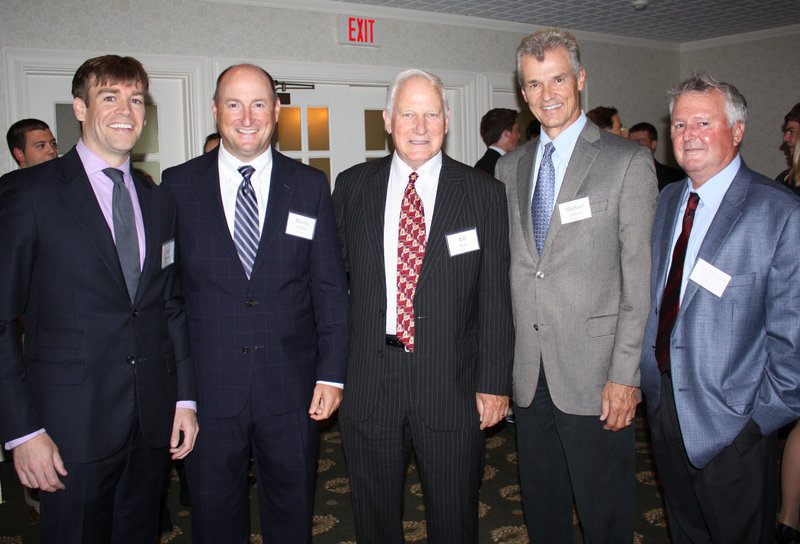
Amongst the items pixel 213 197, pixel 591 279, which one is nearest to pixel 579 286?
pixel 591 279

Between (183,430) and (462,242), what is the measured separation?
Answer: 1074 millimetres

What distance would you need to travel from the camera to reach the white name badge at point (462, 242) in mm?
1971

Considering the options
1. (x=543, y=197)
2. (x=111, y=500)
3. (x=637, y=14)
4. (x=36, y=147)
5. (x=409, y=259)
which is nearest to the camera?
(x=111, y=500)

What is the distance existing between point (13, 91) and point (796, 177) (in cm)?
479

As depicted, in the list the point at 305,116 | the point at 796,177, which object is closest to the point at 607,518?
A: the point at 796,177

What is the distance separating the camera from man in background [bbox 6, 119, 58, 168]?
3594 millimetres

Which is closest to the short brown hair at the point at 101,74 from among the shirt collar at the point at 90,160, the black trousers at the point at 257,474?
the shirt collar at the point at 90,160

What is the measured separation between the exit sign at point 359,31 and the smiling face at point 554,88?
12.1ft

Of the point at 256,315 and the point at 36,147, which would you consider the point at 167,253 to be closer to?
the point at 256,315

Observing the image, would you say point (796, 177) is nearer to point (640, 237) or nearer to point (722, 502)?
point (640, 237)

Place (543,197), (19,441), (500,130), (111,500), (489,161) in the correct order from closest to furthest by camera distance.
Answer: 1. (19,441)
2. (111,500)
3. (543,197)
4. (489,161)
5. (500,130)

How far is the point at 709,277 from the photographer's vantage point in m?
1.83

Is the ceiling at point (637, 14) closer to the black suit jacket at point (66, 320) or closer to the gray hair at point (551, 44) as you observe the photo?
the gray hair at point (551, 44)

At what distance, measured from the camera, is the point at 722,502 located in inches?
73.5
